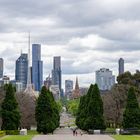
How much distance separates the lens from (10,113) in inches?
3814

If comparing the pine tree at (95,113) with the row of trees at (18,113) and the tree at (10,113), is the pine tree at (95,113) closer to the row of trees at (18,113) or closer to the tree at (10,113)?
the row of trees at (18,113)

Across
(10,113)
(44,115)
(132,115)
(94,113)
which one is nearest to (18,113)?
(10,113)

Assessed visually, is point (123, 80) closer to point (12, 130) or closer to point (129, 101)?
point (129, 101)

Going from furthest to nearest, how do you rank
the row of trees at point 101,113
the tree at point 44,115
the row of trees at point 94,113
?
the row of trees at point 94,113 < the tree at point 44,115 < the row of trees at point 101,113

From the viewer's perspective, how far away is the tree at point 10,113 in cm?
9656

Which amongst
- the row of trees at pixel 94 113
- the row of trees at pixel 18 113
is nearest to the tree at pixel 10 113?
the row of trees at pixel 18 113

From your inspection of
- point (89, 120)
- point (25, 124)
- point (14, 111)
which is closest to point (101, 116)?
point (89, 120)

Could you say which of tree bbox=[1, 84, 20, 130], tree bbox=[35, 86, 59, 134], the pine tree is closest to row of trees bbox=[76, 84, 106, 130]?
the pine tree

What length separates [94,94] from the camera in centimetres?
10444

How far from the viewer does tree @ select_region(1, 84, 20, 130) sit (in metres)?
96.6

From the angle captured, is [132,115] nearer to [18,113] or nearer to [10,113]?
[18,113]

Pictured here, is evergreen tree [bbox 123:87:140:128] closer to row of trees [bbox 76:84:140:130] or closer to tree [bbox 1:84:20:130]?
row of trees [bbox 76:84:140:130]

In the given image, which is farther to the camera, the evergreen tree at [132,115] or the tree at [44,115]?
the tree at [44,115]

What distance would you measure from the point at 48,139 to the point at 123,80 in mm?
69592
